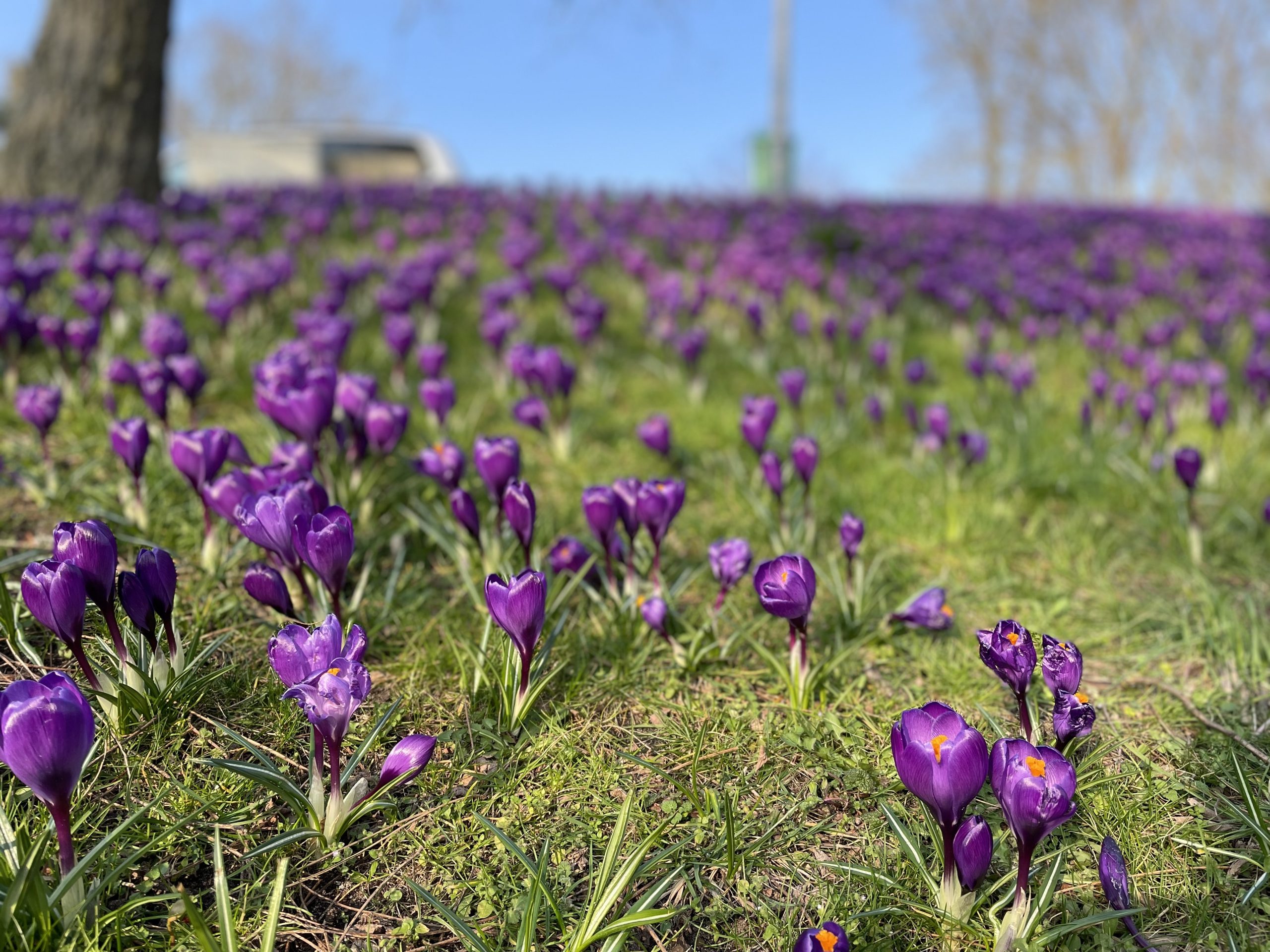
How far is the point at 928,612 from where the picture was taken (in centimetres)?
294

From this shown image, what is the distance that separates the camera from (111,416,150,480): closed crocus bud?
2830 mm

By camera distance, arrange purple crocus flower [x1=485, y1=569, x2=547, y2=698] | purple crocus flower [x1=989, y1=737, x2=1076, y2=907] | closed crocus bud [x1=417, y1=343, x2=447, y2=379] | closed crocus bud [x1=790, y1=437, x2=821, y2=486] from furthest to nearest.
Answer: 1. closed crocus bud [x1=417, y1=343, x2=447, y2=379]
2. closed crocus bud [x1=790, y1=437, x2=821, y2=486]
3. purple crocus flower [x1=485, y1=569, x2=547, y2=698]
4. purple crocus flower [x1=989, y1=737, x2=1076, y2=907]

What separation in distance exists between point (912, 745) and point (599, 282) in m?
7.34

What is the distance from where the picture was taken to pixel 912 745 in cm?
174

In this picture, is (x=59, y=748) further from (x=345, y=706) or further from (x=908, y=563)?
(x=908, y=563)

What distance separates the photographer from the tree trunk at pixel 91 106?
7.62 metres

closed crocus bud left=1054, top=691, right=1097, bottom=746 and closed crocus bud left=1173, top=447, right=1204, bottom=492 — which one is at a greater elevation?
closed crocus bud left=1173, top=447, right=1204, bottom=492

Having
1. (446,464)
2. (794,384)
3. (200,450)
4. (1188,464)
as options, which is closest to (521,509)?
(446,464)

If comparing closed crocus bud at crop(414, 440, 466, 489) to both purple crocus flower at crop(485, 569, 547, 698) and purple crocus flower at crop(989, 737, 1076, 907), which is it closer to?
purple crocus flower at crop(485, 569, 547, 698)

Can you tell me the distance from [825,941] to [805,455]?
A: 195 cm

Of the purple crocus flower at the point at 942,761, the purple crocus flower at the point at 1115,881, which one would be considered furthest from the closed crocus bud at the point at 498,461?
the purple crocus flower at the point at 1115,881

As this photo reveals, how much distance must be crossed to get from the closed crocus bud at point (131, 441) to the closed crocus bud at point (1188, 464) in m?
3.85

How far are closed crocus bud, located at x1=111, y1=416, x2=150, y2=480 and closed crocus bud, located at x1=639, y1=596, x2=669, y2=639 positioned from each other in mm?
1772

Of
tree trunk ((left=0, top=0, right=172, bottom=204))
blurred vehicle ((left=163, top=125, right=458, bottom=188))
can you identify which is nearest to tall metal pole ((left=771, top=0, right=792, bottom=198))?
blurred vehicle ((left=163, top=125, right=458, bottom=188))
